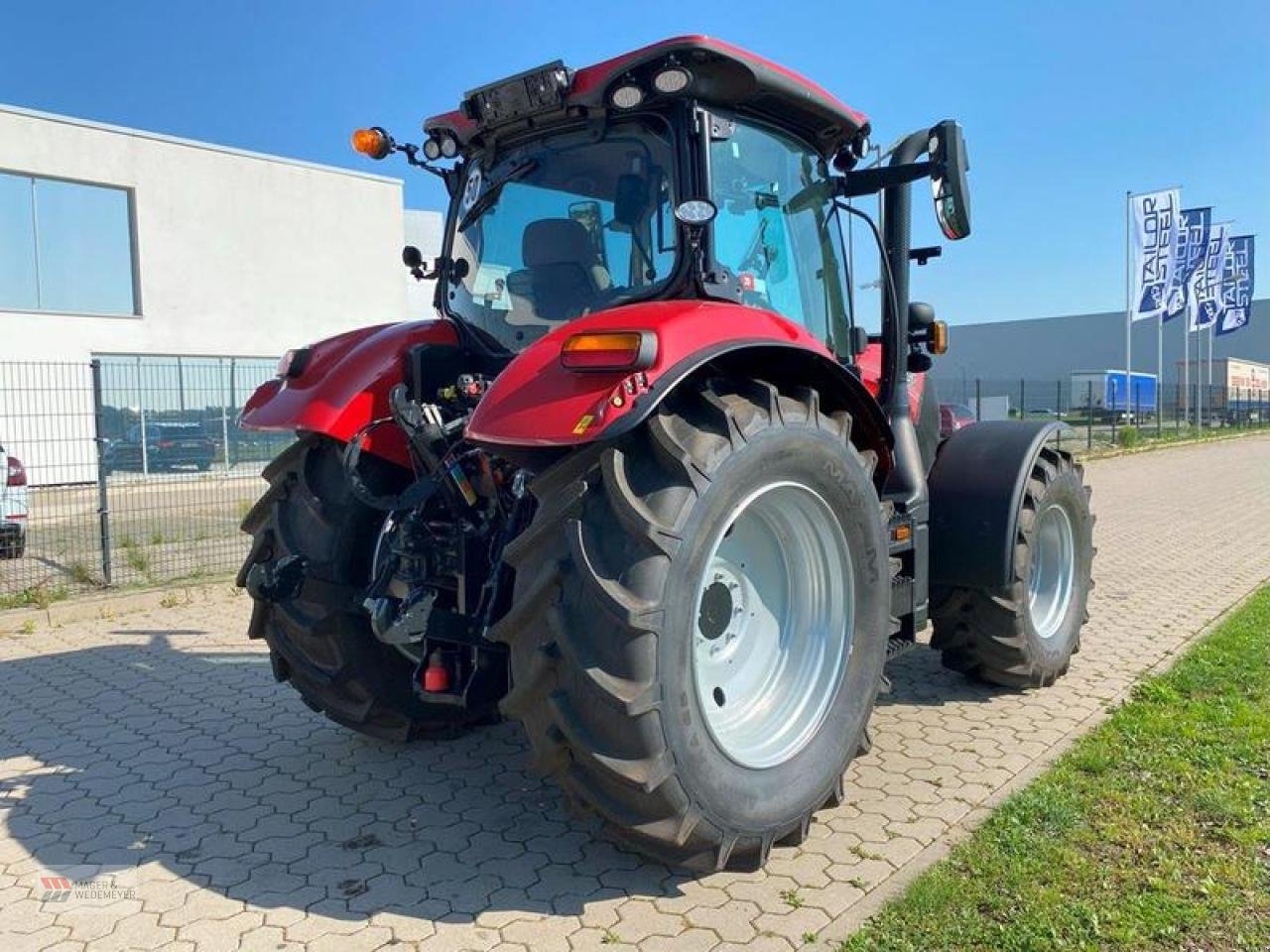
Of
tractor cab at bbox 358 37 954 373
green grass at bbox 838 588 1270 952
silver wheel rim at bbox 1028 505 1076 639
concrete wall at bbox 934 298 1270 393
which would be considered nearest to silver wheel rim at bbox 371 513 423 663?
tractor cab at bbox 358 37 954 373

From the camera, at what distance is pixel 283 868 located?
3176 mm

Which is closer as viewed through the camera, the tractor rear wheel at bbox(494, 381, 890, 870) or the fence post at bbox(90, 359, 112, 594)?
the tractor rear wheel at bbox(494, 381, 890, 870)

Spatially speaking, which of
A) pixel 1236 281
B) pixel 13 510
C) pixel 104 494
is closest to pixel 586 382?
pixel 104 494

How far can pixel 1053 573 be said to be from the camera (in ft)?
17.1

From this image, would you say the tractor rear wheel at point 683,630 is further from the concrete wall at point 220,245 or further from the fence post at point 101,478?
the concrete wall at point 220,245

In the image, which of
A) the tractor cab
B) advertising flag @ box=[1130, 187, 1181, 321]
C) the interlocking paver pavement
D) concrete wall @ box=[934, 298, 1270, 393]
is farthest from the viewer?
concrete wall @ box=[934, 298, 1270, 393]

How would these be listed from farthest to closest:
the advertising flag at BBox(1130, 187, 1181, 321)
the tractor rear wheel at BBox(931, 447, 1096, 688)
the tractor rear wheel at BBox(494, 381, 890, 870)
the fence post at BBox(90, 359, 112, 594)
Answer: the advertising flag at BBox(1130, 187, 1181, 321) → the fence post at BBox(90, 359, 112, 594) → the tractor rear wheel at BBox(931, 447, 1096, 688) → the tractor rear wheel at BBox(494, 381, 890, 870)

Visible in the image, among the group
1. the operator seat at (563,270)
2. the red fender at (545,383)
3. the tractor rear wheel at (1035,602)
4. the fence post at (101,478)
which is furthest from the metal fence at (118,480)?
the operator seat at (563,270)

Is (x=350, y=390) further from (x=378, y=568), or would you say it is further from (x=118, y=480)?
(x=118, y=480)

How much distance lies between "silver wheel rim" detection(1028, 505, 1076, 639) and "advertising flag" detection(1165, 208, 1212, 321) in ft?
76.4

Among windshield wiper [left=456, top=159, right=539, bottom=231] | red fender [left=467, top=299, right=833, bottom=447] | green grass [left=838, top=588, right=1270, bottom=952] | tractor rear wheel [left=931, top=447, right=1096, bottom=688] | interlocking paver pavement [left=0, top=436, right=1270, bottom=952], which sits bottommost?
interlocking paver pavement [left=0, top=436, right=1270, bottom=952]

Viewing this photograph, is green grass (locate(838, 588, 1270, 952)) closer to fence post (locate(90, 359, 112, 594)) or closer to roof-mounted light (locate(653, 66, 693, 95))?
roof-mounted light (locate(653, 66, 693, 95))

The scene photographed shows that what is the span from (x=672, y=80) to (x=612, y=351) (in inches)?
42.4

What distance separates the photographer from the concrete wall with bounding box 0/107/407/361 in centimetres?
1906
